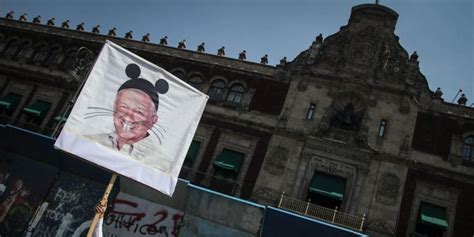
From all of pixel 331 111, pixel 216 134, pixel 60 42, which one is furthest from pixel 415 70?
pixel 60 42

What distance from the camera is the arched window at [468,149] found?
17.9 metres

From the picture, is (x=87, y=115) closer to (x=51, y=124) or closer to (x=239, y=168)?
(x=239, y=168)

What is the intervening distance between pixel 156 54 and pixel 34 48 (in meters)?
10.1

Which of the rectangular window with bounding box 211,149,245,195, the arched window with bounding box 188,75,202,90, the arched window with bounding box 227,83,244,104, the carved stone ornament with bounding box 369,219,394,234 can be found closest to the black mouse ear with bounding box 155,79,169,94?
the rectangular window with bounding box 211,149,245,195

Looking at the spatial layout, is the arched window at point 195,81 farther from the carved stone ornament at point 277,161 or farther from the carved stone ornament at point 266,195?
the carved stone ornament at point 266,195

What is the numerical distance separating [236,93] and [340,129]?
6532 millimetres

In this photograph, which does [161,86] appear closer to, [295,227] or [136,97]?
[136,97]

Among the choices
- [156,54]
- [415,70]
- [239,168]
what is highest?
[415,70]

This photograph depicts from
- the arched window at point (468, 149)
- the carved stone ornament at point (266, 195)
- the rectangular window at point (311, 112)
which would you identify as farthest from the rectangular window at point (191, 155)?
the arched window at point (468, 149)

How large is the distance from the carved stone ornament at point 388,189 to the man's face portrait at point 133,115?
531 inches

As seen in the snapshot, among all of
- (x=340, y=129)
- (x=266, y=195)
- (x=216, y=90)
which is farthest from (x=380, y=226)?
(x=216, y=90)

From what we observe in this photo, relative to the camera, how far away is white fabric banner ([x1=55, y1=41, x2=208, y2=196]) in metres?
6.45

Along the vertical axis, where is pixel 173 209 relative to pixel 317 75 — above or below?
below

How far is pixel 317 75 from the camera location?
2034 cm
